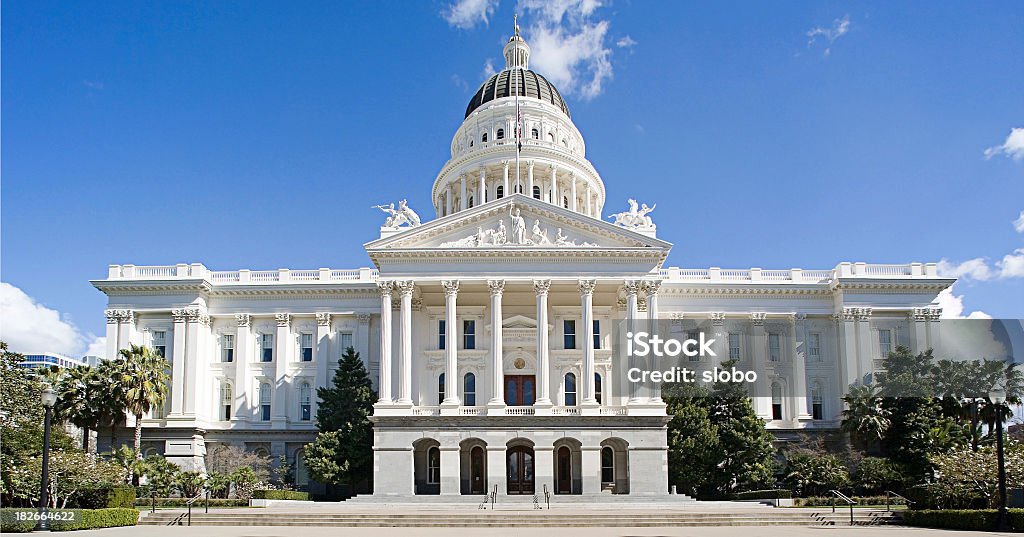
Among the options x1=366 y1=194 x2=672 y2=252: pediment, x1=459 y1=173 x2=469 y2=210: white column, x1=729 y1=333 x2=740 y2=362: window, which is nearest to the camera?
x1=366 y1=194 x2=672 y2=252: pediment

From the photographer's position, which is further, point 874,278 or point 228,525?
point 874,278

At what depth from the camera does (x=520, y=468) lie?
5450cm

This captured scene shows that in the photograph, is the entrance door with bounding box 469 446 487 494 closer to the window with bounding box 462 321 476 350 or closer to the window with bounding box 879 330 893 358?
the window with bounding box 462 321 476 350

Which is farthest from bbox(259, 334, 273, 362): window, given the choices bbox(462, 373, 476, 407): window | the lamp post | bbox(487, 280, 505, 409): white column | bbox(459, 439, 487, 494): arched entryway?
the lamp post

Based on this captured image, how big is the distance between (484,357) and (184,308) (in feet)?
64.8

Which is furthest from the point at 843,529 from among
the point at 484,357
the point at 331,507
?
the point at 484,357

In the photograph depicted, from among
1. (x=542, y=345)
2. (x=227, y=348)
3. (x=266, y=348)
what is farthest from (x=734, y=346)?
(x=227, y=348)

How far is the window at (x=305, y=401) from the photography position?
6200cm

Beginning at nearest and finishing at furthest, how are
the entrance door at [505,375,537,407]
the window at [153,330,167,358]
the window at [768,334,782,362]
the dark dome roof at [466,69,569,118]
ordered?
the entrance door at [505,375,537,407]
the window at [153,330,167,358]
the window at [768,334,782,362]
the dark dome roof at [466,69,569,118]

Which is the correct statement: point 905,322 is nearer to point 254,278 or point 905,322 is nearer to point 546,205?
point 546,205

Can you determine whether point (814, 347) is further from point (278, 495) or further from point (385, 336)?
point (278, 495)

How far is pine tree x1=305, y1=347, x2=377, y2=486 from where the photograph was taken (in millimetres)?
53312

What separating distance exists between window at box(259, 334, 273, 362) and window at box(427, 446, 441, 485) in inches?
547

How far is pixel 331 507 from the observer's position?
4525 centimetres
